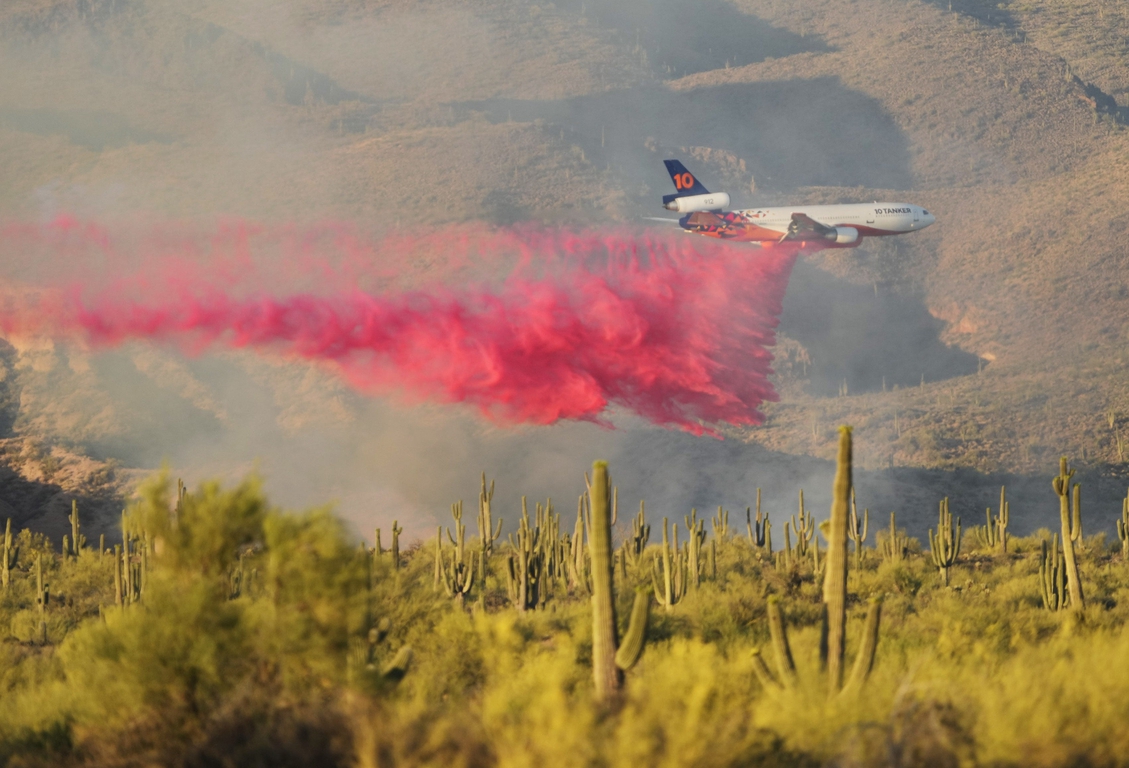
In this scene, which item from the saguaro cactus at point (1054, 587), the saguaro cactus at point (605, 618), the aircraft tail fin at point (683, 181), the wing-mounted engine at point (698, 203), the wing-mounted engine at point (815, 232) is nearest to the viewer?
the saguaro cactus at point (605, 618)

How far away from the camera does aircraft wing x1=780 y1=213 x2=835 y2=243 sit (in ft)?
199

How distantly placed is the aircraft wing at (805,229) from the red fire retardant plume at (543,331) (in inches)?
222

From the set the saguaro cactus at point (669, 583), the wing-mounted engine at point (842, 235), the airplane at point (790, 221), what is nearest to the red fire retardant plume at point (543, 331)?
the airplane at point (790, 221)

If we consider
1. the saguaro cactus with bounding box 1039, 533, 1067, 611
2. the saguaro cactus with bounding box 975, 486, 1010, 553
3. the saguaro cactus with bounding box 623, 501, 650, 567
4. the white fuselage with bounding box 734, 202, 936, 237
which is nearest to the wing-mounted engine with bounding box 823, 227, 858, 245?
the white fuselage with bounding box 734, 202, 936, 237

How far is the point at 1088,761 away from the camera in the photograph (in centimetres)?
1459

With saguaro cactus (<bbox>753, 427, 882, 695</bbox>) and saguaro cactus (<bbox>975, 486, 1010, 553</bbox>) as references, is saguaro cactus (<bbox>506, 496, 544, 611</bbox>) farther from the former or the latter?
saguaro cactus (<bbox>975, 486, 1010, 553</bbox>)

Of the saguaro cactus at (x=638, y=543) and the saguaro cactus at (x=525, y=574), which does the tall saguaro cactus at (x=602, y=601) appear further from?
the saguaro cactus at (x=638, y=543)

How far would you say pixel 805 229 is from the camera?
60.8 metres

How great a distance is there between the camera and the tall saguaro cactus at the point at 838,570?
54.1ft

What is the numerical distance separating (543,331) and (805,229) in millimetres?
14862

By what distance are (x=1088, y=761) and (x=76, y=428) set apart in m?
74.0

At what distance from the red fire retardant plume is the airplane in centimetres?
446

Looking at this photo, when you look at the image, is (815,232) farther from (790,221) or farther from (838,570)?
(838,570)

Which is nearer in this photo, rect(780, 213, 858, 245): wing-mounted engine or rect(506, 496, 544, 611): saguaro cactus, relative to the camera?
rect(506, 496, 544, 611): saguaro cactus
